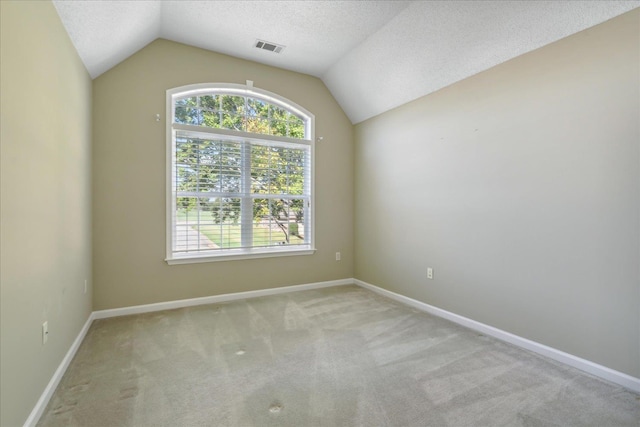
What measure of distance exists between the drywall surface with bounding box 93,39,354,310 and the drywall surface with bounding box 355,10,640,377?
210cm

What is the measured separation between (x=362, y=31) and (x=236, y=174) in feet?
7.06

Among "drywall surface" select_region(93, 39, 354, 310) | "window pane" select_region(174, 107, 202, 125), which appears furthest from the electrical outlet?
"window pane" select_region(174, 107, 202, 125)

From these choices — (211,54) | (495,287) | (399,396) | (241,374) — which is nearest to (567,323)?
(495,287)

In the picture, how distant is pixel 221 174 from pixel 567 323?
3.61 metres

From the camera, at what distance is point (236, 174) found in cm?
383

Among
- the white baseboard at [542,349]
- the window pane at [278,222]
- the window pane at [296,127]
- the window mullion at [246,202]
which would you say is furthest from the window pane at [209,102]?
the white baseboard at [542,349]

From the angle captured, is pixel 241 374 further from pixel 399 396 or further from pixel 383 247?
pixel 383 247

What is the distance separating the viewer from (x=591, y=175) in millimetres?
2133

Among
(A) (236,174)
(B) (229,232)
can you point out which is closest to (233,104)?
(A) (236,174)

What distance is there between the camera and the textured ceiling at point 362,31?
2.25m

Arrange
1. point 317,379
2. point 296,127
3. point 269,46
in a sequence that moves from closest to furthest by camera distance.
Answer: point 317,379 < point 269,46 < point 296,127

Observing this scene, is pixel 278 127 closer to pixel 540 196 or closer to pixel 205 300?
pixel 205 300

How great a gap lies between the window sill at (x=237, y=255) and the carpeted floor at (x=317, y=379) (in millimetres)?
694

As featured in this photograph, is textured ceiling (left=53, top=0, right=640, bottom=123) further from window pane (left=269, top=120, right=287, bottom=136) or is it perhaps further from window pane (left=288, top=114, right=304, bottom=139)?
window pane (left=288, top=114, right=304, bottom=139)
